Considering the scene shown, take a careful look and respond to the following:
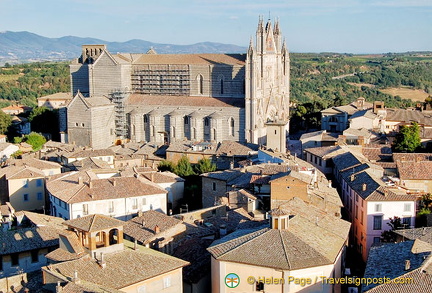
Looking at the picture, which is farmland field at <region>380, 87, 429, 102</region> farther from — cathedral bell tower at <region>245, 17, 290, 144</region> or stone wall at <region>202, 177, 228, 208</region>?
stone wall at <region>202, 177, 228, 208</region>

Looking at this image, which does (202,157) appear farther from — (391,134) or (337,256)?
(337,256)

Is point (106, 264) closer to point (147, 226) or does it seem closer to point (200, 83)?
point (147, 226)

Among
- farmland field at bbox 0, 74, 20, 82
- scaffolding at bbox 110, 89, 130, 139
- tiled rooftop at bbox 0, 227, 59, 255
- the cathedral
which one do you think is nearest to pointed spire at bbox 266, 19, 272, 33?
the cathedral

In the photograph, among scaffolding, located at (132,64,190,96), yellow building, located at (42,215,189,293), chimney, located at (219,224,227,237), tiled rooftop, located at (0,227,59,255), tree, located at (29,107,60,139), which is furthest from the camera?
tree, located at (29,107,60,139)

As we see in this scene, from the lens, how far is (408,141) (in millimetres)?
40625

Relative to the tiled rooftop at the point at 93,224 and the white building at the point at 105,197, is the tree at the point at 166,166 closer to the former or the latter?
the white building at the point at 105,197

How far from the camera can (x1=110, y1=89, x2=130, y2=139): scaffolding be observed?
52875 millimetres

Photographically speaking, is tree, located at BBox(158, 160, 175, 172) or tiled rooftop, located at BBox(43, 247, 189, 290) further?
tree, located at BBox(158, 160, 175, 172)

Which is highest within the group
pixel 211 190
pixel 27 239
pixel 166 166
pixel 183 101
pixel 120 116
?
pixel 183 101

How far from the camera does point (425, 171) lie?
3122cm

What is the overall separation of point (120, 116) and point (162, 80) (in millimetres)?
5010

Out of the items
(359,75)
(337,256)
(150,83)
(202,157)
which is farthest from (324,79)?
(337,256)

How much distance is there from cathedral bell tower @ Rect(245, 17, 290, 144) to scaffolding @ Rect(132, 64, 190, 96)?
6.77 m

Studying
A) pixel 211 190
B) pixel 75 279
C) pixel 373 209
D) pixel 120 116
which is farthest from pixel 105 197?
pixel 120 116
